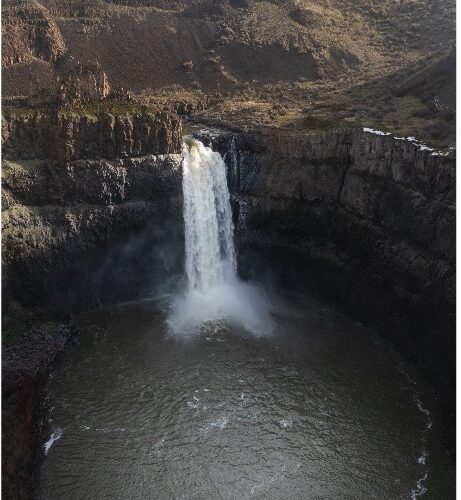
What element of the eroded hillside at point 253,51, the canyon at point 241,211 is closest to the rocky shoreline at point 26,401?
the canyon at point 241,211

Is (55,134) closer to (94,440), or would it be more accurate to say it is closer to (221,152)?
(221,152)

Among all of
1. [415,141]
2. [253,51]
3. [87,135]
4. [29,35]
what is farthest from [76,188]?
[253,51]

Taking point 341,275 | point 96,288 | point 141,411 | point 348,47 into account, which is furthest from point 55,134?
point 348,47

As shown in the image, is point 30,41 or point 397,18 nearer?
point 30,41

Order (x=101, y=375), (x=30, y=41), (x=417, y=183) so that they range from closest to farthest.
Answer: (x=101, y=375) → (x=417, y=183) → (x=30, y=41)

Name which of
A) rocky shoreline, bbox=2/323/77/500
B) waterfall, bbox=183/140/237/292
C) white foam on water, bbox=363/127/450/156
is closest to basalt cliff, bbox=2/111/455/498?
white foam on water, bbox=363/127/450/156

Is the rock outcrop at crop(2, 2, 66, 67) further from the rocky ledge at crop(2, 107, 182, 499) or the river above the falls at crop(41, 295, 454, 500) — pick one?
the river above the falls at crop(41, 295, 454, 500)
